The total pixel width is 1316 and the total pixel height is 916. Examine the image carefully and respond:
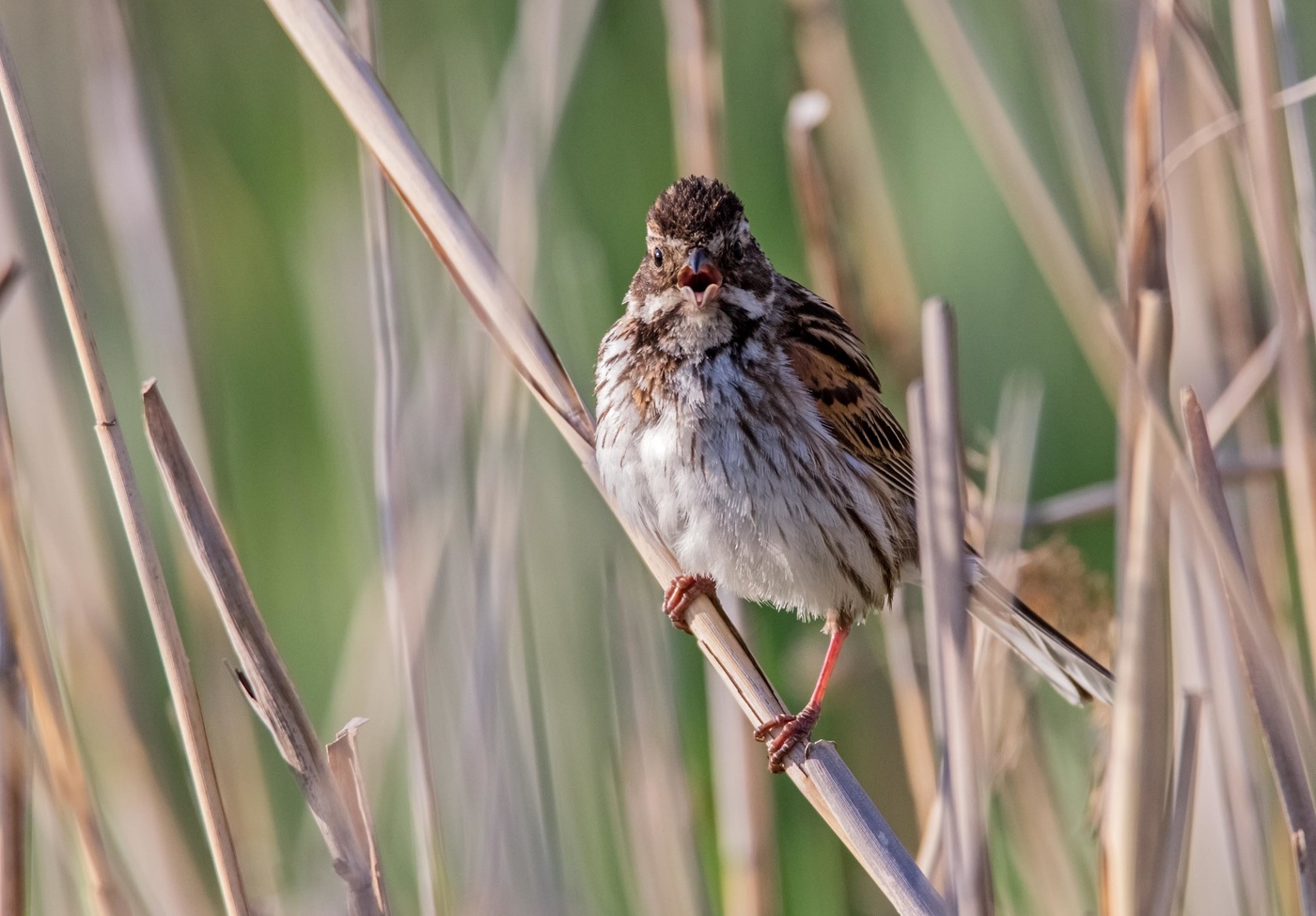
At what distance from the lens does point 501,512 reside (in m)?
2.95

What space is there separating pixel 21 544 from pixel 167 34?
7.26ft

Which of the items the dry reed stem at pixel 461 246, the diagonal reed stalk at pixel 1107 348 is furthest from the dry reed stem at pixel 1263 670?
the dry reed stem at pixel 461 246

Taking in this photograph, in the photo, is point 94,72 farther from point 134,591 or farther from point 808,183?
point 808,183

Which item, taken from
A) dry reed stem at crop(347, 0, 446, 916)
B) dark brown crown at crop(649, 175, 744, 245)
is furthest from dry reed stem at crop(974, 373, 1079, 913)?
dry reed stem at crop(347, 0, 446, 916)

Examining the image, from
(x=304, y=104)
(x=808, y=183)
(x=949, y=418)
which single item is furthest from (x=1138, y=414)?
(x=304, y=104)

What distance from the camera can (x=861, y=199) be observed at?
3.49m

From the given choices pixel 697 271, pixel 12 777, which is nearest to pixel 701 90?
pixel 697 271

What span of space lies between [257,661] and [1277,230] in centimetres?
177

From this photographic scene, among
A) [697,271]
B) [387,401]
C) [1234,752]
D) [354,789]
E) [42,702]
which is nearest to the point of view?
[354,789]

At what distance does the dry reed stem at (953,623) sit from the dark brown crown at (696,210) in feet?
3.55

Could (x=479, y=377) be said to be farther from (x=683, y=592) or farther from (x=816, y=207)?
(x=816, y=207)

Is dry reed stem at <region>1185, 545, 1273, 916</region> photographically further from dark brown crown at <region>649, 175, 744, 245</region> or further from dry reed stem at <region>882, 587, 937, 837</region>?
dark brown crown at <region>649, 175, 744, 245</region>

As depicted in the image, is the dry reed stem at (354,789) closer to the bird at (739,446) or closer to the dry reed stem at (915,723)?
the bird at (739,446)

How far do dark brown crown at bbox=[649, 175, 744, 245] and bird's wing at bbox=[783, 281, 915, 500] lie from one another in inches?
13.0
